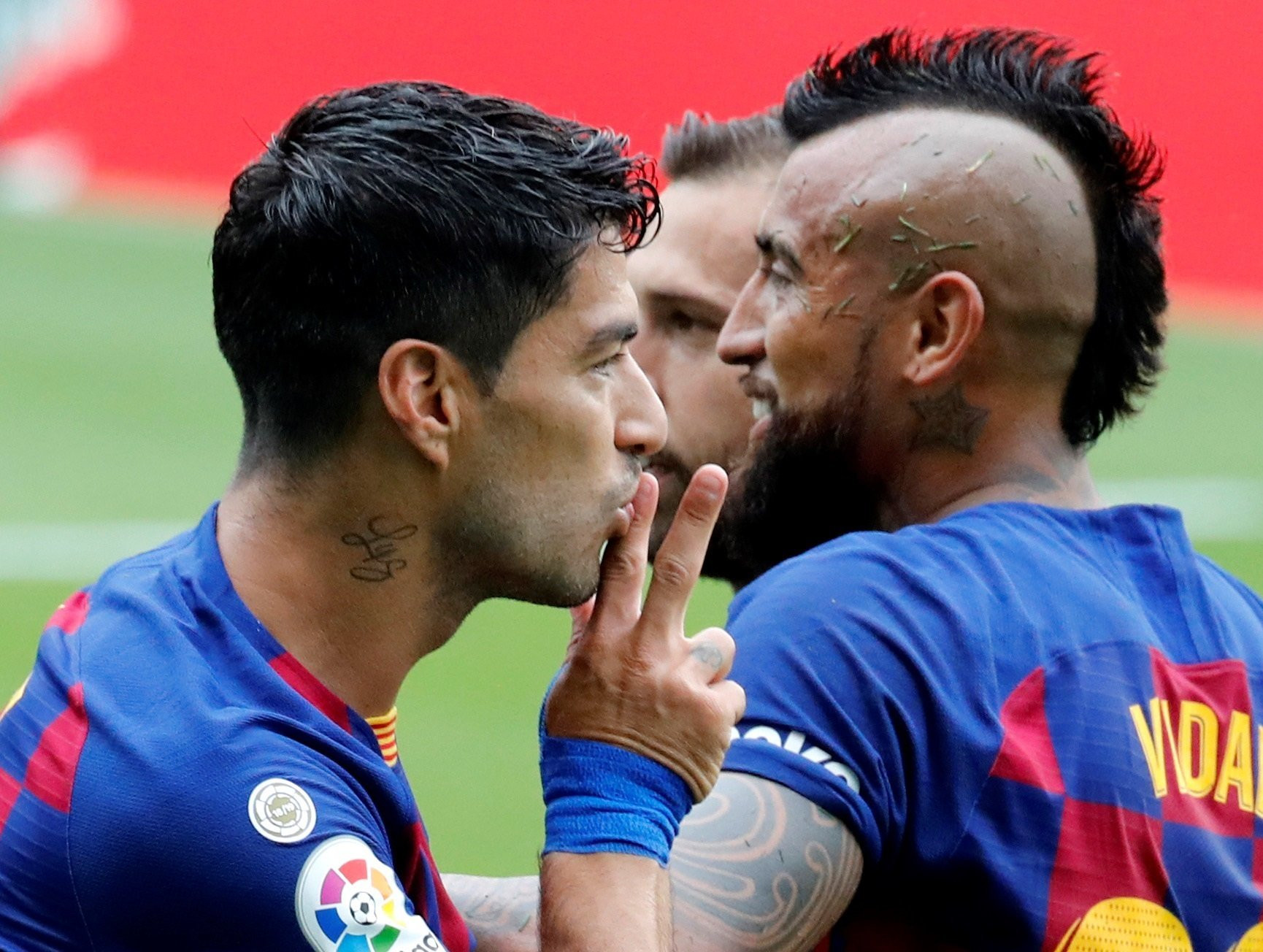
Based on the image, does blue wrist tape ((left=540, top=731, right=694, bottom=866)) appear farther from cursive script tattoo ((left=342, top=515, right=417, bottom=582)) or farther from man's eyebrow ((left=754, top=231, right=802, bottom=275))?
man's eyebrow ((left=754, top=231, right=802, bottom=275))

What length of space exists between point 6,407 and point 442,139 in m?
10.7

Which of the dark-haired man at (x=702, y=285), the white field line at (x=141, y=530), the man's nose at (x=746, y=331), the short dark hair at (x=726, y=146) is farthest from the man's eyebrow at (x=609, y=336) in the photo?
the white field line at (x=141, y=530)

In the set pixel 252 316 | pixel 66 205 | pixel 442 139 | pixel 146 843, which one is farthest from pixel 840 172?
pixel 66 205

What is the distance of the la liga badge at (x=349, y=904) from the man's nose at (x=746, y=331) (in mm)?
1728

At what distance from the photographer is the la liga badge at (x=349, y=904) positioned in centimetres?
252

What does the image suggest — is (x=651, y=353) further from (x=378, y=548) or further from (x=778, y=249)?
(x=378, y=548)

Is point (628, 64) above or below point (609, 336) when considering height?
above

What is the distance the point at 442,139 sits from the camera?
2.95 meters

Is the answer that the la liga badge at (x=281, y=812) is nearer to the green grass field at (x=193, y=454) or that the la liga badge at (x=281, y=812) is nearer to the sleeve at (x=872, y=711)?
the sleeve at (x=872, y=711)

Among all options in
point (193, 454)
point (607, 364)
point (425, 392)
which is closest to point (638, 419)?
point (607, 364)

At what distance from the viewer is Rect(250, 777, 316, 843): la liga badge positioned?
99.0 inches

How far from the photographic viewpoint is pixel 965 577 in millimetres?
3234

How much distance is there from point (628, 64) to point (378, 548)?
13.6 metres

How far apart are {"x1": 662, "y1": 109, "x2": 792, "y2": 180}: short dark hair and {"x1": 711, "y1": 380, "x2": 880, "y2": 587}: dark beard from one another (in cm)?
107
